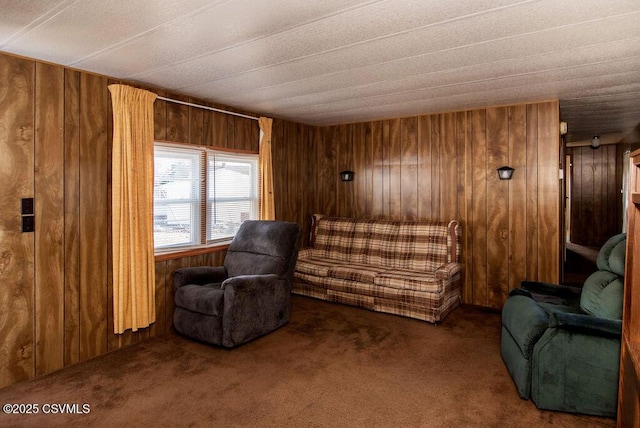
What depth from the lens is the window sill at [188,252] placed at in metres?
3.66

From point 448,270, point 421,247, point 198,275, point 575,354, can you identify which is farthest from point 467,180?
point 198,275

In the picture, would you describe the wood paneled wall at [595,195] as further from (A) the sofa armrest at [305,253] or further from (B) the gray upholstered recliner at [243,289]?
A: (B) the gray upholstered recliner at [243,289]

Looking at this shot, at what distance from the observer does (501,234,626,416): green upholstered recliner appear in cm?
226

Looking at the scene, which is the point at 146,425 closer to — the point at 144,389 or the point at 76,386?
the point at 144,389

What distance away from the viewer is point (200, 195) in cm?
411

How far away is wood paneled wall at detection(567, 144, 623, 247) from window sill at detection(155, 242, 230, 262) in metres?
7.90

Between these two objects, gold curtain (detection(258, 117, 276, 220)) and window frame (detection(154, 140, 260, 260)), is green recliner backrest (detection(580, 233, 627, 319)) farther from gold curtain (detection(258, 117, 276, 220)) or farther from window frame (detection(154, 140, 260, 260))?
window frame (detection(154, 140, 260, 260))

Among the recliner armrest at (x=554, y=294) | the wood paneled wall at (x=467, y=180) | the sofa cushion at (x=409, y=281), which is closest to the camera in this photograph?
the recliner armrest at (x=554, y=294)

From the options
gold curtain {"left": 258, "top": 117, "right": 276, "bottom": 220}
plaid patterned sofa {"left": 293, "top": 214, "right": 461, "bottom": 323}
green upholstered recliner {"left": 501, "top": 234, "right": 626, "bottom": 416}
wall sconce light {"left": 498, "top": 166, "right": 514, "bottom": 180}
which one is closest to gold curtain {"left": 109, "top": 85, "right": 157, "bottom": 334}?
gold curtain {"left": 258, "top": 117, "right": 276, "bottom": 220}

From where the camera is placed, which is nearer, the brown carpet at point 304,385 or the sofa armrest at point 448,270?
the brown carpet at point 304,385

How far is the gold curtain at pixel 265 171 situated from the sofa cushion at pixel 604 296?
10.8 feet

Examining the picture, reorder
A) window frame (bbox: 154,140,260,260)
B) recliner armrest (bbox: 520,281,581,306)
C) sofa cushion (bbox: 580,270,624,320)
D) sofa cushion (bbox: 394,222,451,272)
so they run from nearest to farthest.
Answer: sofa cushion (bbox: 580,270,624,320), recliner armrest (bbox: 520,281,581,306), window frame (bbox: 154,140,260,260), sofa cushion (bbox: 394,222,451,272)

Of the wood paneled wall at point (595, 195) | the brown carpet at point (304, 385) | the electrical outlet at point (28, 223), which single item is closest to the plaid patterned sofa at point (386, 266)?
the brown carpet at point (304, 385)

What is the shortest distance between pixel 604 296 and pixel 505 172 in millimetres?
1981
